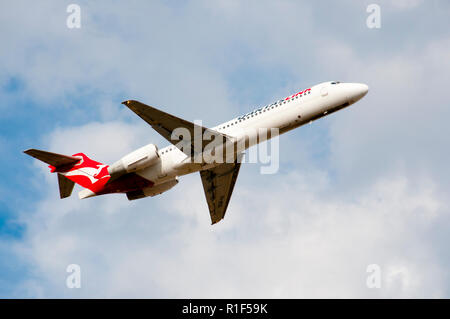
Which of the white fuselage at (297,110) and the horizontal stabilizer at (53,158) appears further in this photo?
the horizontal stabilizer at (53,158)

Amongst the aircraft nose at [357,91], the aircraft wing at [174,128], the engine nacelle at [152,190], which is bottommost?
the engine nacelle at [152,190]

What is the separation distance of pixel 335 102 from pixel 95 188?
22.3 meters

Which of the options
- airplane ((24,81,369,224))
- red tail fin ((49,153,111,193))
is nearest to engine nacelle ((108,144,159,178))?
airplane ((24,81,369,224))

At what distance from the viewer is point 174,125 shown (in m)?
52.0

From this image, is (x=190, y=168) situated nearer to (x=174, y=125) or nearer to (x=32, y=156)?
(x=174, y=125)

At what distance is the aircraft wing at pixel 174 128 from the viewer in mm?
50656

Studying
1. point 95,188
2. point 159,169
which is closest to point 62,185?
point 95,188

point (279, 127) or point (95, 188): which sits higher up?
point (279, 127)

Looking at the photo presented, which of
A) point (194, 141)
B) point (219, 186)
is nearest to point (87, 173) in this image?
point (194, 141)

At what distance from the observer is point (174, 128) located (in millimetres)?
52250

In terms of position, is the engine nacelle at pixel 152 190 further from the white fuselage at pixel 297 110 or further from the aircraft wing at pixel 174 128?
the aircraft wing at pixel 174 128

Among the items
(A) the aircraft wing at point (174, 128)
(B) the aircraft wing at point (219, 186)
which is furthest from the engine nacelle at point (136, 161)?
(B) the aircraft wing at point (219, 186)

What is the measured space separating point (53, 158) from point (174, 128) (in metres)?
11.9

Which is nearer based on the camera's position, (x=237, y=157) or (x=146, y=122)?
(x=146, y=122)
